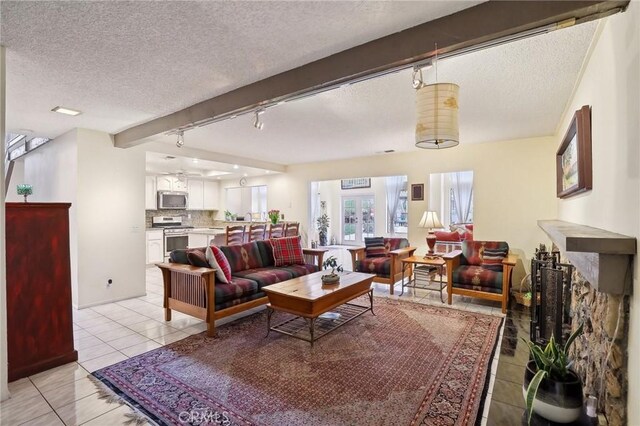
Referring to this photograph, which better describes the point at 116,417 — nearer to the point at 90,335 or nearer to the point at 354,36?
the point at 90,335

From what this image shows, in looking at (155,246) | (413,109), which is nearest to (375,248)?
(413,109)

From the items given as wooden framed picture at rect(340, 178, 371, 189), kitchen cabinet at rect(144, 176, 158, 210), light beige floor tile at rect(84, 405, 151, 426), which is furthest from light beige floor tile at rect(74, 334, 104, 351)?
wooden framed picture at rect(340, 178, 371, 189)

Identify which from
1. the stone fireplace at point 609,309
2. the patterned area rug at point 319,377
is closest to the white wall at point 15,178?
the patterned area rug at point 319,377

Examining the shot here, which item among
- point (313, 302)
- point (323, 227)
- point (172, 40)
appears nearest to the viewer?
point (172, 40)

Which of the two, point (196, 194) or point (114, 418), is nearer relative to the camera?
point (114, 418)

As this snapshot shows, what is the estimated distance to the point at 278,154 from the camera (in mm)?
6223

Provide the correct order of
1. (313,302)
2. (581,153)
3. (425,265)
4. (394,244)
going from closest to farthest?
(581,153) < (313,302) < (425,265) < (394,244)

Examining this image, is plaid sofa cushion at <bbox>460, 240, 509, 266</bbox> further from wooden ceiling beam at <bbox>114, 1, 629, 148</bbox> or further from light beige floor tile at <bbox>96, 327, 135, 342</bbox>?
light beige floor tile at <bbox>96, 327, 135, 342</bbox>

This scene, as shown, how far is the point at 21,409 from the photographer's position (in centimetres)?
212

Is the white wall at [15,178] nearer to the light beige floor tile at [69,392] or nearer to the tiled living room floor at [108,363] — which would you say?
the tiled living room floor at [108,363]

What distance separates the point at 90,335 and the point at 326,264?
264cm

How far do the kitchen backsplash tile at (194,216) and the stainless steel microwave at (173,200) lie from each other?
331mm

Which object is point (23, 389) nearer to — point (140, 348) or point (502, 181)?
point (140, 348)

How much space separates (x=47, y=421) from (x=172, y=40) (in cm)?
254
